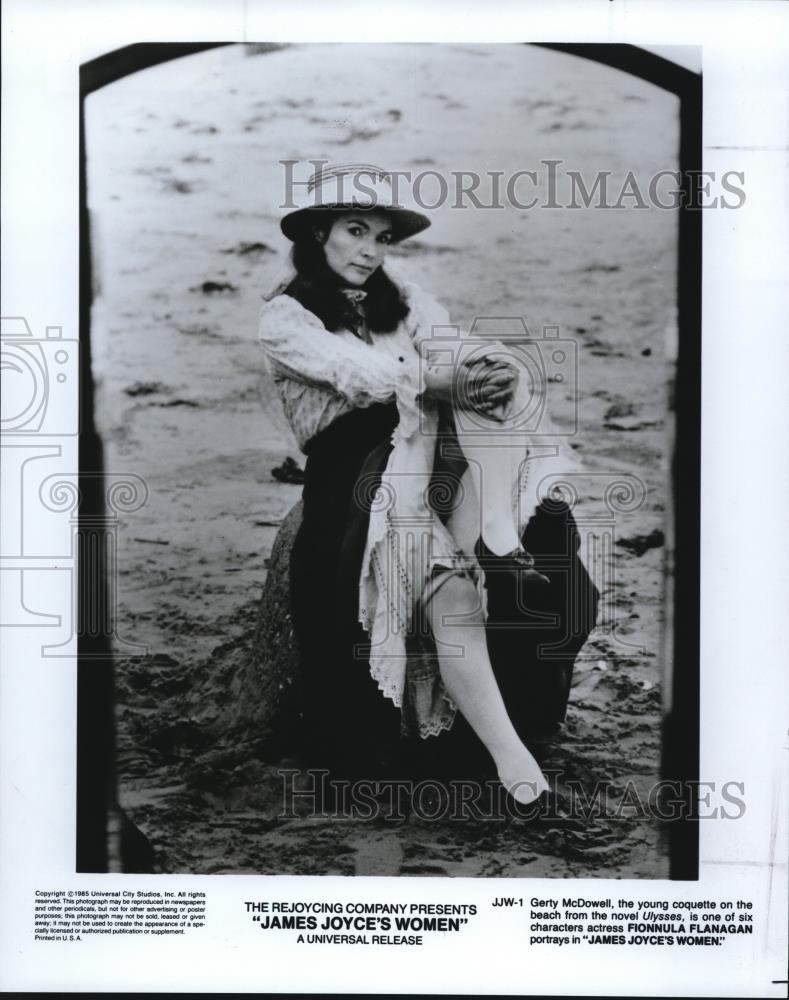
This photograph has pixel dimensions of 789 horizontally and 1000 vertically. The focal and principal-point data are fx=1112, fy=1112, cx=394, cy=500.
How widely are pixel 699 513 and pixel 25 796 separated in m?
2.27

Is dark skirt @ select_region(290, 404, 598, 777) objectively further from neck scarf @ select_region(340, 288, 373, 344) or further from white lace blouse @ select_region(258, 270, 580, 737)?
neck scarf @ select_region(340, 288, 373, 344)

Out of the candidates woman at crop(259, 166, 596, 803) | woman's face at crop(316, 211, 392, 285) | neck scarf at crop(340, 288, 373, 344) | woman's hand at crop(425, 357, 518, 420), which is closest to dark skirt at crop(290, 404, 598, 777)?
woman at crop(259, 166, 596, 803)

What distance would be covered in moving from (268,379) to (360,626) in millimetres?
821

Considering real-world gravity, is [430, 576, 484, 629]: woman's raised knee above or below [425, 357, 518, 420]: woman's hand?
below

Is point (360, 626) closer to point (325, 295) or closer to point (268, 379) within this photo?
point (268, 379)

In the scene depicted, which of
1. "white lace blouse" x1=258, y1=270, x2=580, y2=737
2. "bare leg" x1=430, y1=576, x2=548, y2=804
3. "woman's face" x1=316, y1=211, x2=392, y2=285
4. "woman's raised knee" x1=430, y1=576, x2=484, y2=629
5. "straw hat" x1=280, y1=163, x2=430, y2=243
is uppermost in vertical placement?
"straw hat" x1=280, y1=163, x2=430, y2=243

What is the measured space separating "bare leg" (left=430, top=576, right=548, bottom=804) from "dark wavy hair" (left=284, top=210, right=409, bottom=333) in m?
0.87

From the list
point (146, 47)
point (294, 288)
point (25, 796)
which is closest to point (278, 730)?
point (25, 796)

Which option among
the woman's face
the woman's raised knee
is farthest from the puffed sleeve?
the woman's raised knee

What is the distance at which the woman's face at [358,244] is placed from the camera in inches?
136

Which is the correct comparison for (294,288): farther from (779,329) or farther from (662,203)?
(779,329)

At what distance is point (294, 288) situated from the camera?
11.4 feet

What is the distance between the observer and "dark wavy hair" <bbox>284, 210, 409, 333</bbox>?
3.48 m

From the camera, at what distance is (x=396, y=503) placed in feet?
11.3
